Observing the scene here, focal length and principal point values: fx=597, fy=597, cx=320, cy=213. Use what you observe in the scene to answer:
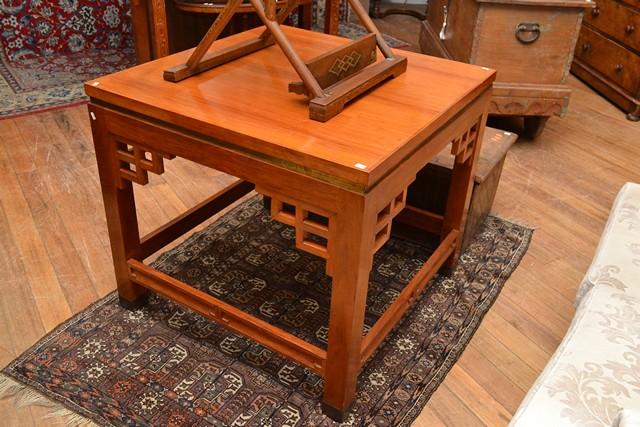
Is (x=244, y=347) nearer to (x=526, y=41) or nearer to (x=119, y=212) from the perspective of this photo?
(x=119, y=212)

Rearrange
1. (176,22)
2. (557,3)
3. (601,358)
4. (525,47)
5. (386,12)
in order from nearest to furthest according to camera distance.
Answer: (601,358) → (557,3) → (525,47) → (176,22) → (386,12)

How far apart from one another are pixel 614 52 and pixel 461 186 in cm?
217

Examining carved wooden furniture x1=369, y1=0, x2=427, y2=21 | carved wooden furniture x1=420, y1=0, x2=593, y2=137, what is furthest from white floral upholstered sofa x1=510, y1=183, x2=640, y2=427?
carved wooden furniture x1=369, y1=0, x2=427, y2=21

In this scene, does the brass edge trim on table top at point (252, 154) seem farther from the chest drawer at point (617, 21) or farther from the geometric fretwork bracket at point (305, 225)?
the chest drawer at point (617, 21)

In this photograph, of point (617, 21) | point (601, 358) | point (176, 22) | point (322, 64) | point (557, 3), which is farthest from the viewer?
point (176, 22)

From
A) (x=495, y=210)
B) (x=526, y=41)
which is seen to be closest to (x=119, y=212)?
(x=495, y=210)

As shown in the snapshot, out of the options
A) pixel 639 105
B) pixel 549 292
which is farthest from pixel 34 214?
pixel 639 105

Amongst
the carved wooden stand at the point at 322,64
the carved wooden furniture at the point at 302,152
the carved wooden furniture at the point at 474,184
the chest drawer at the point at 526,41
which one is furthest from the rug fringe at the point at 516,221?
the carved wooden stand at the point at 322,64

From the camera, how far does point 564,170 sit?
2.60 metres

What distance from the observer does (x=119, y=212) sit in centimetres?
153

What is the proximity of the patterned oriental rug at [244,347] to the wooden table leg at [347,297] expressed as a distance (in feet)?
0.31

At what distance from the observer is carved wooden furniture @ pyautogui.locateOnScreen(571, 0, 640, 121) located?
3.15m

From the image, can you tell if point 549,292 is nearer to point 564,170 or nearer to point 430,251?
point 430,251

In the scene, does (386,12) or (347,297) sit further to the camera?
(386,12)
